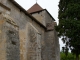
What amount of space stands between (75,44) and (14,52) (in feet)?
25.3

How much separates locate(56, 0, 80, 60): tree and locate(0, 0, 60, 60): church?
1805mm

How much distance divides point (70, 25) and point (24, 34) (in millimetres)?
4433

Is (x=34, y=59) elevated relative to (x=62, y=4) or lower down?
lower down

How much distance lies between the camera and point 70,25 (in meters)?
14.8

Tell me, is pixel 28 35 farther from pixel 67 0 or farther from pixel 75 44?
pixel 67 0

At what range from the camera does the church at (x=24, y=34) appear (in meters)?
7.68

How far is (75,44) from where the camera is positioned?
14375mm

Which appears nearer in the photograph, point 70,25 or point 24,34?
point 24,34

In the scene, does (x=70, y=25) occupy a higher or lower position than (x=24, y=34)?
higher

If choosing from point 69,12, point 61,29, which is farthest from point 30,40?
point 69,12

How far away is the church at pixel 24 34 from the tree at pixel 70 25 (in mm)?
1805

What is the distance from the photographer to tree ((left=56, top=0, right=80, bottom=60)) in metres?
14.5

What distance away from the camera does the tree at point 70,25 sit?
14.5 m

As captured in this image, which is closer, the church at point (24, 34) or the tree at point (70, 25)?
the church at point (24, 34)
